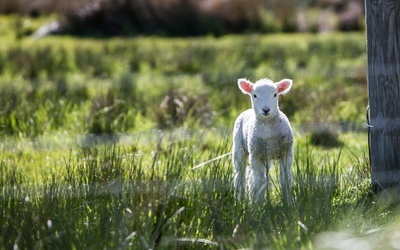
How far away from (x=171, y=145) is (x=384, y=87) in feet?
4.69

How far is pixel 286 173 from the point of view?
19.5 feet

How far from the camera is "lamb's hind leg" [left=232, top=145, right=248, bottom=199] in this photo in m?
5.69

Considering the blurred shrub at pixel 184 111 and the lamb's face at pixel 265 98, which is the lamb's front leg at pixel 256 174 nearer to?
the lamb's face at pixel 265 98

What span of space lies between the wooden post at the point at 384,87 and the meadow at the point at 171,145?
189mm

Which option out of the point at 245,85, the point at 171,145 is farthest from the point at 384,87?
the point at 171,145

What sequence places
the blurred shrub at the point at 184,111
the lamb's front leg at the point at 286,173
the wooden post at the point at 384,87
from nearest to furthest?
the lamb's front leg at the point at 286,173, the wooden post at the point at 384,87, the blurred shrub at the point at 184,111

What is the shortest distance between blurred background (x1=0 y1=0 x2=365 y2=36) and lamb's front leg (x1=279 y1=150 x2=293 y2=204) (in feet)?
44.0

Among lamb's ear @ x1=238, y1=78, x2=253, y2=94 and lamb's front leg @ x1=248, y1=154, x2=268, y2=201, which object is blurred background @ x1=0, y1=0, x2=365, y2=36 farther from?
lamb's front leg @ x1=248, y1=154, x2=268, y2=201

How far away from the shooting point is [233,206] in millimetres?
5457

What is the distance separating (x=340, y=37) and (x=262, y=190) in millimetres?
12921

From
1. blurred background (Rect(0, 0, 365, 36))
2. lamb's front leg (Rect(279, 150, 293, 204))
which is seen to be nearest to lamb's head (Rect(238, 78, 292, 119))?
lamb's front leg (Rect(279, 150, 293, 204))

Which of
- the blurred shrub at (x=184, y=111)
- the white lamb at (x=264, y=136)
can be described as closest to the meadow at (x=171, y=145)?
the blurred shrub at (x=184, y=111)

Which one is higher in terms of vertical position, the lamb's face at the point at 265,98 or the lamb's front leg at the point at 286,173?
the lamb's face at the point at 265,98

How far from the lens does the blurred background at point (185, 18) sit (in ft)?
65.2
